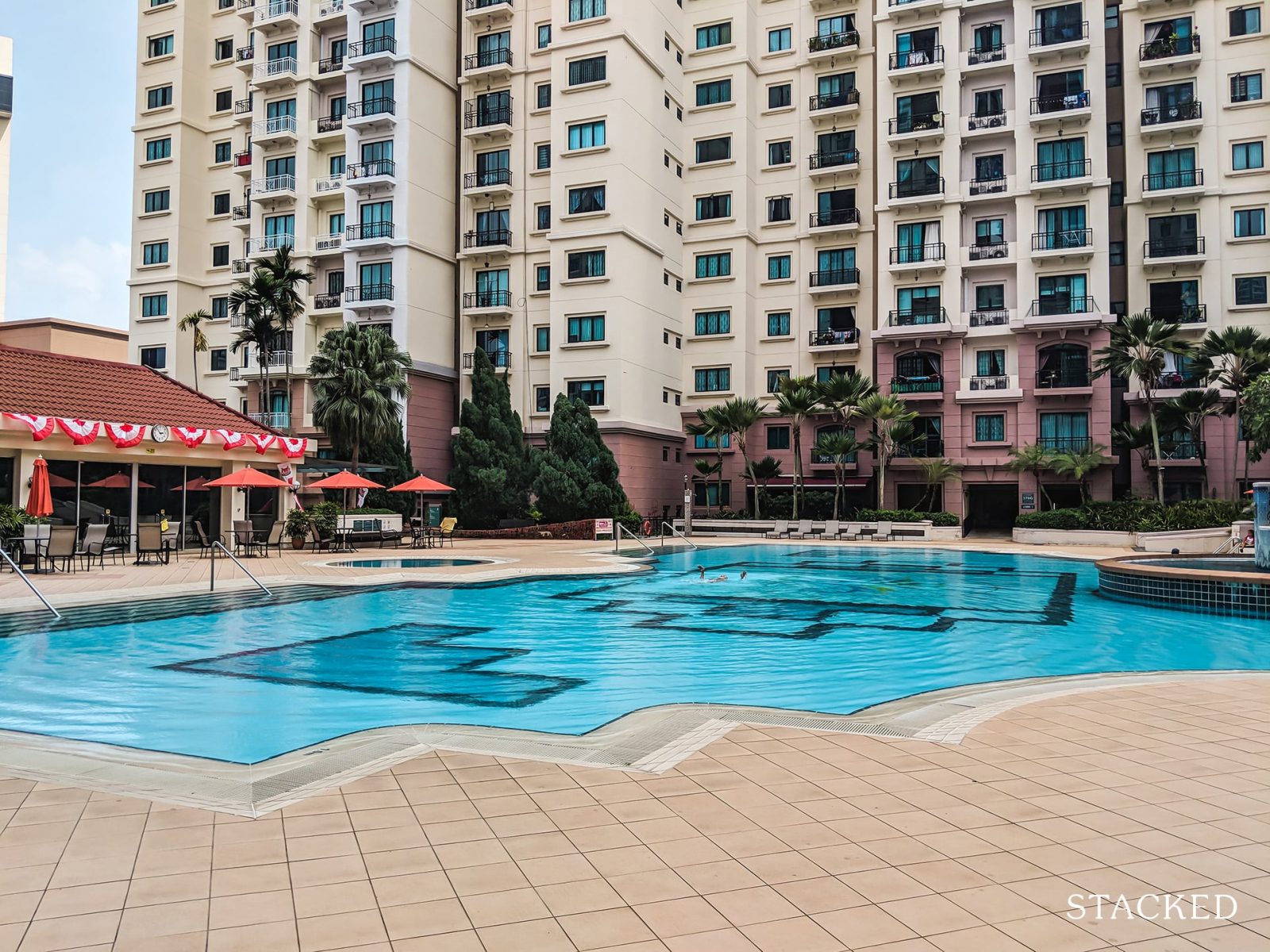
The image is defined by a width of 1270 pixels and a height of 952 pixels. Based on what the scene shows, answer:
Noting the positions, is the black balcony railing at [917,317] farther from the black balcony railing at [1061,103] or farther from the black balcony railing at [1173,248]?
the black balcony railing at [1061,103]

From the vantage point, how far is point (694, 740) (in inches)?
234

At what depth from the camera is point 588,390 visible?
4050 centimetres

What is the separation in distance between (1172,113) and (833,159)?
552 inches

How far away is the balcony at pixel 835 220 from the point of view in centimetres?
4203

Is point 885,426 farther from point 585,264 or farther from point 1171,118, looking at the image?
point 1171,118

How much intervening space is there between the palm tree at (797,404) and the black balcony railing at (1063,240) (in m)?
11.3

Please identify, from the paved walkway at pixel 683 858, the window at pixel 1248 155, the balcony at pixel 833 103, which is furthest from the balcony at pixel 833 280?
the paved walkway at pixel 683 858

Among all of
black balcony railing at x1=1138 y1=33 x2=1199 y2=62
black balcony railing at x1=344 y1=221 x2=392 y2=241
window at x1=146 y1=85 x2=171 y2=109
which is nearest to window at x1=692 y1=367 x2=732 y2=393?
black balcony railing at x1=344 y1=221 x2=392 y2=241

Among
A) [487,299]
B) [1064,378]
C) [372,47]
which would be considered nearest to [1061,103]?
[1064,378]

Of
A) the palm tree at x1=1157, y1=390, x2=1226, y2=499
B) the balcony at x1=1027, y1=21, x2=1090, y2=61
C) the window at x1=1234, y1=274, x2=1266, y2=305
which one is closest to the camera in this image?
the palm tree at x1=1157, y1=390, x2=1226, y2=499

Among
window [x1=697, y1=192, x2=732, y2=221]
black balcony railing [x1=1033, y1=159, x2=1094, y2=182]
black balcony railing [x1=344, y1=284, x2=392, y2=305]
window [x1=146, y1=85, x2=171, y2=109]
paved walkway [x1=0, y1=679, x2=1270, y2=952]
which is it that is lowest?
paved walkway [x1=0, y1=679, x2=1270, y2=952]

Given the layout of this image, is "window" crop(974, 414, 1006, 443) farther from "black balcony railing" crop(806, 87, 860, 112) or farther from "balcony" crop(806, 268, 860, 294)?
"black balcony railing" crop(806, 87, 860, 112)

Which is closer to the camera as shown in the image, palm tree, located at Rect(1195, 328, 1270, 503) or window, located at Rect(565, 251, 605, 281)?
palm tree, located at Rect(1195, 328, 1270, 503)

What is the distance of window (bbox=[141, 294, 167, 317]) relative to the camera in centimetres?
4753
